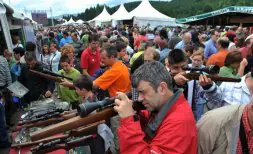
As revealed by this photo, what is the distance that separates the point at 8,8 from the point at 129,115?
1013 cm

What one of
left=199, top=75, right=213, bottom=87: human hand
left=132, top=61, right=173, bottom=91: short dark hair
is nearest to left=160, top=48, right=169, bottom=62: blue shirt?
left=199, top=75, right=213, bottom=87: human hand

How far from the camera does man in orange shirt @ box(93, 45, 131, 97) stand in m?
4.69

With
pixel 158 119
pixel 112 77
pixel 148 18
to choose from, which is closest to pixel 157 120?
pixel 158 119

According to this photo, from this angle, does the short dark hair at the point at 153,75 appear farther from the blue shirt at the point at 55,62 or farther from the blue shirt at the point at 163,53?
the blue shirt at the point at 55,62

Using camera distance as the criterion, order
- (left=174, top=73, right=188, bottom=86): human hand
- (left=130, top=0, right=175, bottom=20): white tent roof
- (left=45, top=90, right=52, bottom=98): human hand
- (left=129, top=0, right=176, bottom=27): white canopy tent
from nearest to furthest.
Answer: (left=174, top=73, right=188, bottom=86): human hand → (left=45, top=90, right=52, bottom=98): human hand → (left=129, top=0, right=176, bottom=27): white canopy tent → (left=130, top=0, right=175, bottom=20): white tent roof

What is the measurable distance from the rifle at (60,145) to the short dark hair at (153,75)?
1360mm

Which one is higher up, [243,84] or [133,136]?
[133,136]

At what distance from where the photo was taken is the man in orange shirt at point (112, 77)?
15.4ft

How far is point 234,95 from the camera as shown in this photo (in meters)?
3.43

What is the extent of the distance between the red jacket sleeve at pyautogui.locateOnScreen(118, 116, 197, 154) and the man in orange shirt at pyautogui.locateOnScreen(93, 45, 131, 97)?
280cm

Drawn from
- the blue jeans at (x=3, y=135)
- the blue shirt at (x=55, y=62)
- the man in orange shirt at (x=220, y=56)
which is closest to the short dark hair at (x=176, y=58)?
the man in orange shirt at (x=220, y=56)

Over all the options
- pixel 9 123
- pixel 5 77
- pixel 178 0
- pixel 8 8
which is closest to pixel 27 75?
pixel 5 77

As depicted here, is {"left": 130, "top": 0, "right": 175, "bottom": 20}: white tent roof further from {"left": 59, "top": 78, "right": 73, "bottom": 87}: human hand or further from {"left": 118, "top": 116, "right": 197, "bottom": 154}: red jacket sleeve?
{"left": 118, "top": 116, "right": 197, "bottom": 154}: red jacket sleeve

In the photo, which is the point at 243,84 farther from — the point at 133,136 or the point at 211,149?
the point at 133,136
